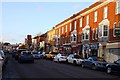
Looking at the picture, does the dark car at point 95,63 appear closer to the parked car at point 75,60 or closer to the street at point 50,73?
the street at point 50,73

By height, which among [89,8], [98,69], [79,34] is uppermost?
[89,8]

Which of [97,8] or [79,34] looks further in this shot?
[79,34]

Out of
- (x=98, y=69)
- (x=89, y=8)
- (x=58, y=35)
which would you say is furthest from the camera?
(x=58, y=35)

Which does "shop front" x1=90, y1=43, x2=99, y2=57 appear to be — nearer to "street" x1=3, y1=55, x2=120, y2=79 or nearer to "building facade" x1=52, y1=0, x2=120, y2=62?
"building facade" x1=52, y1=0, x2=120, y2=62

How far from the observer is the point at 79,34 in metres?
58.4

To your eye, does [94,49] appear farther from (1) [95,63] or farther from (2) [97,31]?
(1) [95,63]

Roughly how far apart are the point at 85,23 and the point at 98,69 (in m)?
26.0

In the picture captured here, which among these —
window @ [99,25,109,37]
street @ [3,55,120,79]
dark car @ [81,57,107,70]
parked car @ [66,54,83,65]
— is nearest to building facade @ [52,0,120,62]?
window @ [99,25,109,37]

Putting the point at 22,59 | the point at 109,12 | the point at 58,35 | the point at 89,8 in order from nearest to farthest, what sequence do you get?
the point at 22,59 < the point at 109,12 < the point at 89,8 < the point at 58,35

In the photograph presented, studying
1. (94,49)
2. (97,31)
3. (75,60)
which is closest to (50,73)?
(75,60)

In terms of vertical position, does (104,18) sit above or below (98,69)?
above

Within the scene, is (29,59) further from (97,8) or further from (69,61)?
(97,8)

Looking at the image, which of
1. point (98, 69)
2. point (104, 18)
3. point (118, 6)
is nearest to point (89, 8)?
point (104, 18)

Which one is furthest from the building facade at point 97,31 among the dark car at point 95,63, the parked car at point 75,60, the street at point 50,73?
the street at point 50,73
